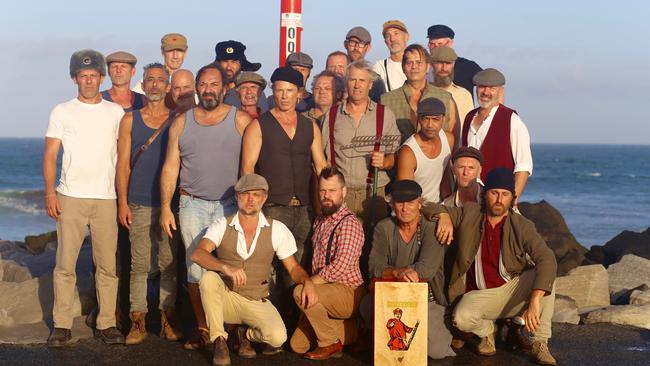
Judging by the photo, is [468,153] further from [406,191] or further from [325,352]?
[325,352]

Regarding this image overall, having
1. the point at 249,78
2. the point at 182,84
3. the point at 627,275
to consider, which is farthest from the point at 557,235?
the point at 182,84

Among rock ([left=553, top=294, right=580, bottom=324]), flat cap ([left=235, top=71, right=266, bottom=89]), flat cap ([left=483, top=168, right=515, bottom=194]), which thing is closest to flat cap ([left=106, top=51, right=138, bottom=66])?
flat cap ([left=235, top=71, right=266, bottom=89])

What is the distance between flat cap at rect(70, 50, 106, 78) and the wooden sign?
2803 millimetres

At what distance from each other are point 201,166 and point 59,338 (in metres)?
1.76

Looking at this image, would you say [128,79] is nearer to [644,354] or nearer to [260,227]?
[260,227]

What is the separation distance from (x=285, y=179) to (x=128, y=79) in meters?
1.89

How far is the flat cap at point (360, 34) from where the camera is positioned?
9078mm

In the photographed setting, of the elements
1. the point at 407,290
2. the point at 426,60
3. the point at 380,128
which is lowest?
the point at 407,290

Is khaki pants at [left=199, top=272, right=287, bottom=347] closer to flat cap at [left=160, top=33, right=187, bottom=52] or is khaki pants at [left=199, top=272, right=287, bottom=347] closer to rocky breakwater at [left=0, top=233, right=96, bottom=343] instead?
rocky breakwater at [left=0, top=233, right=96, bottom=343]

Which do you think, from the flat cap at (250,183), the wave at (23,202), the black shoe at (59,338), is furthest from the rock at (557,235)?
the wave at (23,202)

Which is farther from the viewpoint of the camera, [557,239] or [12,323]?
[557,239]

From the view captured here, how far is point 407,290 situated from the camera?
6.43 meters

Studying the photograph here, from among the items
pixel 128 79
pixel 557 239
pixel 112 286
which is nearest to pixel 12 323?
pixel 112 286

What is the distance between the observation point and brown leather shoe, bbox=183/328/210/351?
6914mm
